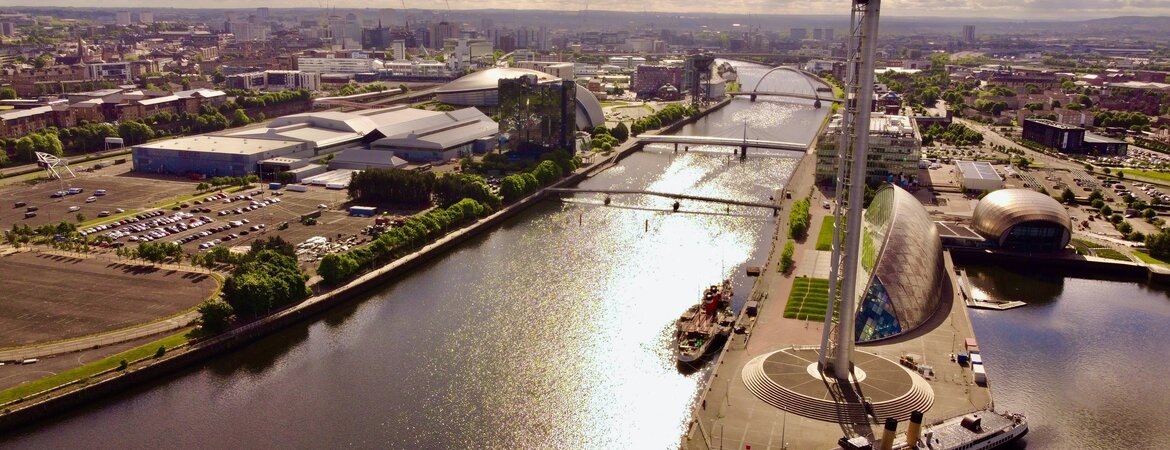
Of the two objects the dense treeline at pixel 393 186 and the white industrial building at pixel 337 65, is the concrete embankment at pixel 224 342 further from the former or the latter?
the white industrial building at pixel 337 65

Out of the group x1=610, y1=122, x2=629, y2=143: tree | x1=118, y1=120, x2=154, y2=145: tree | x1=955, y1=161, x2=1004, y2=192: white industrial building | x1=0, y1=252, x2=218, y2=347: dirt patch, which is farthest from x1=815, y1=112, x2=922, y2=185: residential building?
x1=118, y1=120, x2=154, y2=145: tree

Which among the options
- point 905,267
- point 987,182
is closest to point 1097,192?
point 987,182

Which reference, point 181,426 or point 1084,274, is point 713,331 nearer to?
point 181,426

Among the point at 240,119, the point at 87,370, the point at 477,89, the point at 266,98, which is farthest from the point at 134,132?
the point at 87,370

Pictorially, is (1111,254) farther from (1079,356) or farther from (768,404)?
(768,404)

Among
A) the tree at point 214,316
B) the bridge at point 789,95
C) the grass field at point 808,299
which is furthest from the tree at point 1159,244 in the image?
the bridge at point 789,95

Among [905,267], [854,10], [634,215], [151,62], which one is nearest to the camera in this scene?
[854,10]
